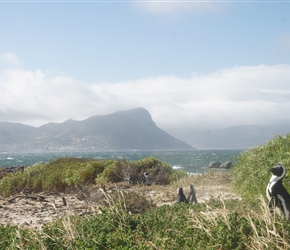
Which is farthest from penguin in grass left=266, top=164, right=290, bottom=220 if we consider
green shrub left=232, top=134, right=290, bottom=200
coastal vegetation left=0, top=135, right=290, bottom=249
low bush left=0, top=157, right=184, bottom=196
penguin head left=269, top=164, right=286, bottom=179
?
low bush left=0, top=157, right=184, bottom=196

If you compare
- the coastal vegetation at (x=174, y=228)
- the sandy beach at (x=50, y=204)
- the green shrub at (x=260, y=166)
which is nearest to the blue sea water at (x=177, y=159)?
the sandy beach at (x=50, y=204)

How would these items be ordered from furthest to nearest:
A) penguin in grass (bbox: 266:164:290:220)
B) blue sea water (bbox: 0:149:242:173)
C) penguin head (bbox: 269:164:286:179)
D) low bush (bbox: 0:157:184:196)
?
blue sea water (bbox: 0:149:242:173), low bush (bbox: 0:157:184:196), penguin head (bbox: 269:164:286:179), penguin in grass (bbox: 266:164:290:220)

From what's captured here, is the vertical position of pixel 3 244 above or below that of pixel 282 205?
below

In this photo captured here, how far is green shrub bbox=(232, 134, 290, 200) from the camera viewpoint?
1200 cm

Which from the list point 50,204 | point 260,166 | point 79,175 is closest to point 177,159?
point 79,175

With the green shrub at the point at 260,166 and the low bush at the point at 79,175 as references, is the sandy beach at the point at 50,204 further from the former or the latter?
the low bush at the point at 79,175

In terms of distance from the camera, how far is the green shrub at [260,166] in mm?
12000

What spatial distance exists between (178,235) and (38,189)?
1372 centimetres

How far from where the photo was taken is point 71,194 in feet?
59.1

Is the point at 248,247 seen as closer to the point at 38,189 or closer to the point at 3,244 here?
the point at 3,244

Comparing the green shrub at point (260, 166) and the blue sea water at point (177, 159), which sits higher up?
the green shrub at point (260, 166)

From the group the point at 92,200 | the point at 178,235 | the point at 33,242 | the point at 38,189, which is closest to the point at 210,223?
the point at 178,235

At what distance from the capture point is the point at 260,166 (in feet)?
41.7

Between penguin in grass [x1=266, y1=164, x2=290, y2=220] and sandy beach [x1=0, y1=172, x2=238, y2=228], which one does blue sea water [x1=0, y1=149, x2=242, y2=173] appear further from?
penguin in grass [x1=266, y1=164, x2=290, y2=220]
